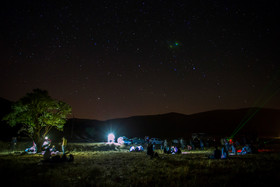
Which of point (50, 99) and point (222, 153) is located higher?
point (50, 99)

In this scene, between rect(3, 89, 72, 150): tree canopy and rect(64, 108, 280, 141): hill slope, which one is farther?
rect(64, 108, 280, 141): hill slope

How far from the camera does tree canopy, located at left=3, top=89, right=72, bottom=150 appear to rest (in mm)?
24734

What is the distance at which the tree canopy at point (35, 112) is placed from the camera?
24.7 metres

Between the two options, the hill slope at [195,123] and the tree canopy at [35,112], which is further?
the hill slope at [195,123]

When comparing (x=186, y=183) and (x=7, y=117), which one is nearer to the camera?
(x=186, y=183)

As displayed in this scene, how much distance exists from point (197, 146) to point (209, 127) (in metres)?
69.4

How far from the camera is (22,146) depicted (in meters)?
30.5

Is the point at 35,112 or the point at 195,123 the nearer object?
the point at 35,112

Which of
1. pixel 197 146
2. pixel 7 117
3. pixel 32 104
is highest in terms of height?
pixel 32 104

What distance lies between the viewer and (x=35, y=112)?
25516mm

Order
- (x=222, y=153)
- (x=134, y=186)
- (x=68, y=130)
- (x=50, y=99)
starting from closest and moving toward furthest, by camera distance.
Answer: (x=134, y=186) < (x=222, y=153) < (x=50, y=99) < (x=68, y=130)

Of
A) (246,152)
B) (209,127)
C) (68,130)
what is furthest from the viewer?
(209,127)

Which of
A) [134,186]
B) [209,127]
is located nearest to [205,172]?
[134,186]

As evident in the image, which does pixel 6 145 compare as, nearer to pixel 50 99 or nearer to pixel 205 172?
pixel 50 99
